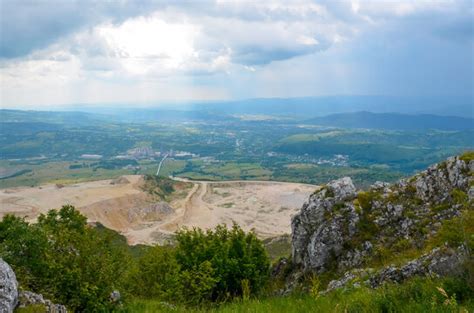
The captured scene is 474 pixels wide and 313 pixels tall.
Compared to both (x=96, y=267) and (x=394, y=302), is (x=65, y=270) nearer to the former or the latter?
(x=96, y=267)

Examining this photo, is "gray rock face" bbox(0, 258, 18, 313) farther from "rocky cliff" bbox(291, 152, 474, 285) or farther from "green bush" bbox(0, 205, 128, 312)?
"rocky cliff" bbox(291, 152, 474, 285)

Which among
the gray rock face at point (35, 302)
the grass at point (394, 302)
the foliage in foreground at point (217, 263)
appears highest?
the grass at point (394, 302)

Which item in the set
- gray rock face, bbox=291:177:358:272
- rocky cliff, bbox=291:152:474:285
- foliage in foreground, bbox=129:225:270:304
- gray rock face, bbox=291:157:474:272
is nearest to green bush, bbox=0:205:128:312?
foliage in foreground, bbox=129:225:270:304

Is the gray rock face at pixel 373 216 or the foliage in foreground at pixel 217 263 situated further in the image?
the foliage in foreground at pixel 217 263

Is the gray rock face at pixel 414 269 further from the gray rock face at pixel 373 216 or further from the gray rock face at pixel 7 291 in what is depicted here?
the gray rock face at pixel 7 291

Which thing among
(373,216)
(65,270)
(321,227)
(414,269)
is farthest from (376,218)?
(65,270)

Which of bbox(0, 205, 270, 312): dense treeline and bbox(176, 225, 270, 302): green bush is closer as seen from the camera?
bbox(0, 205, 270, 312): dense treeline

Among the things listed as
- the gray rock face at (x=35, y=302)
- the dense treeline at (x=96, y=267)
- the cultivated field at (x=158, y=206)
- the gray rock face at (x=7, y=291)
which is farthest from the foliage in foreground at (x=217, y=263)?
the cultivated field at (x=158, y=206)

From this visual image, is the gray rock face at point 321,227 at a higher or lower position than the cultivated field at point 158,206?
higher
